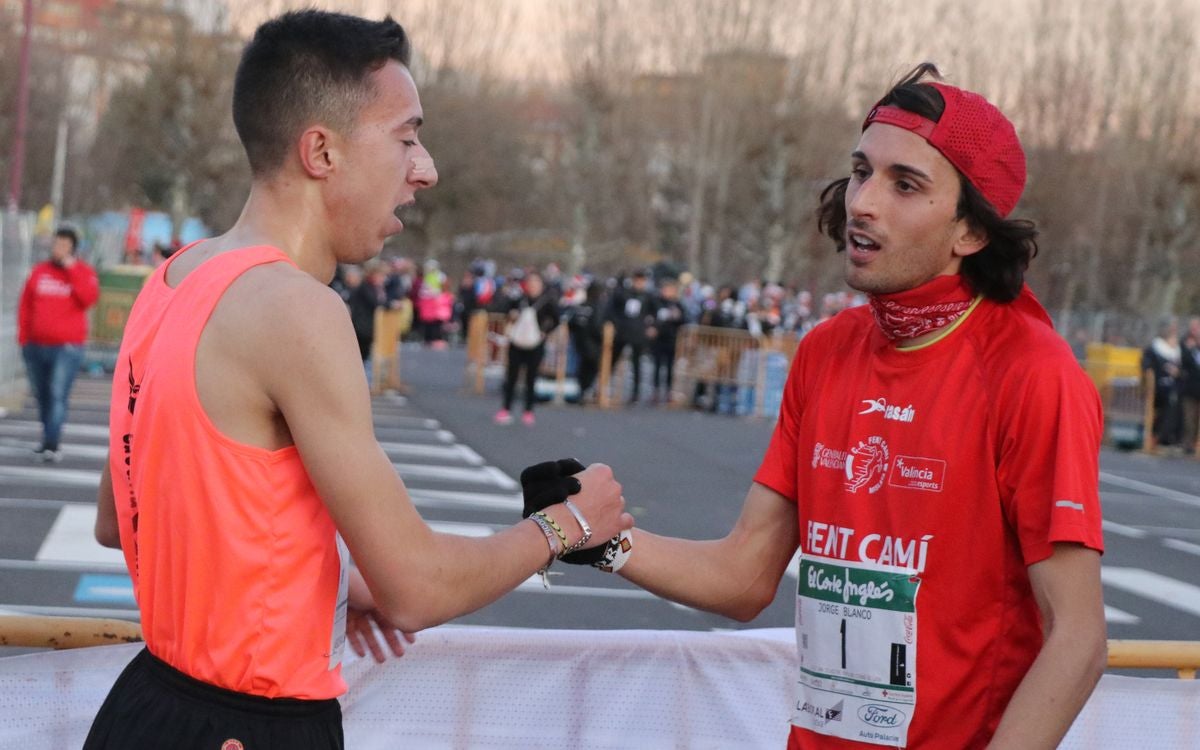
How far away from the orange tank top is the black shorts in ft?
0.09

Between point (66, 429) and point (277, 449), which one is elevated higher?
point (277, 449)

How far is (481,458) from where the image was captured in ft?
52.2

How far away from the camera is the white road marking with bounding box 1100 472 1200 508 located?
1748 cm

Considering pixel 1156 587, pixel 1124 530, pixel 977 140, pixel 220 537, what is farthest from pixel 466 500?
pixel 220 537

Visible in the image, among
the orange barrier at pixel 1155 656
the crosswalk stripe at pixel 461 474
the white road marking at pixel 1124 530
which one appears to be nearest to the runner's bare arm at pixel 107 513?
the orange barrier at pixel 1155 656

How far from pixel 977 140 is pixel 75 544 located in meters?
8.35

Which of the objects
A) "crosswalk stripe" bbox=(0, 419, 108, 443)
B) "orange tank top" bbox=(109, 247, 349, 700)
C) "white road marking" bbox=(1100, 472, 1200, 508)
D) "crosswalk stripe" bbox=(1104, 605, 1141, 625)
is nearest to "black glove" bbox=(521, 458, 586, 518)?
"orange tank top" bbox=(109, 247, 349, 700)

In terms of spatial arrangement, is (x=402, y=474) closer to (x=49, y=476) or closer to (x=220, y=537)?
(x=49, y=476)

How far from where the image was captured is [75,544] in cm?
978

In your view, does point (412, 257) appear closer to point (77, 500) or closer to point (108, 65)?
point (108, 65)

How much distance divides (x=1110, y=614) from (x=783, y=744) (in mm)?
6482

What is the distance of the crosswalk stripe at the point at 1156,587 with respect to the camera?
34.0 ft

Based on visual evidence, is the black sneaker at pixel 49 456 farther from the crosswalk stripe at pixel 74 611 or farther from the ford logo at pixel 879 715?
the ford logo at pixel 879 715

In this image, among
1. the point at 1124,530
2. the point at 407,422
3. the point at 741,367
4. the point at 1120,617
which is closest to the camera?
the point at 1120,617
